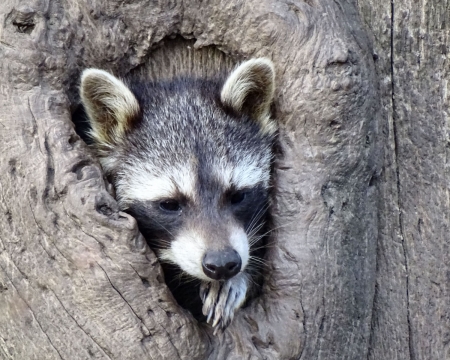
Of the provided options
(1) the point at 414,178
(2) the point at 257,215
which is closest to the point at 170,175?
(2) the point at 257,215

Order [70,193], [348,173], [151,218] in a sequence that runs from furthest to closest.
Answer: [151,218]
[348,173]
[70,193]

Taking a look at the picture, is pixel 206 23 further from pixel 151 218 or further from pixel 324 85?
pixel 151 218

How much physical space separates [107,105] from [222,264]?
1.27 metres

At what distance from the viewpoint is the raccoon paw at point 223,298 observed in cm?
409

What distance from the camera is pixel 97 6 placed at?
433cm

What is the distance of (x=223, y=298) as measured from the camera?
422cm

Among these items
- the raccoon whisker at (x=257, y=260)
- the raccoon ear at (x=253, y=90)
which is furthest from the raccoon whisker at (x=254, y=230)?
the raccoon ear at (x=253, y=90)

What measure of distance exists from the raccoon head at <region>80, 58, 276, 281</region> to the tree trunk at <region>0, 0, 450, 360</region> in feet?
0.65

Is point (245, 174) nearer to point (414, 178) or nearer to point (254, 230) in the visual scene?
point (254, 230)

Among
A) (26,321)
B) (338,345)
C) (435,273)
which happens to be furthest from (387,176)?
(26,321)

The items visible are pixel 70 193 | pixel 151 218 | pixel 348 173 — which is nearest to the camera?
pixel 70 193

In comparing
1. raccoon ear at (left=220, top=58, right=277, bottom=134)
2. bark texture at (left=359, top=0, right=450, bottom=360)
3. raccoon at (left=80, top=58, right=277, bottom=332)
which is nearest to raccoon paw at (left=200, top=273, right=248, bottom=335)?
raccoon at (left=80, top=58, right=277, bottom=332)

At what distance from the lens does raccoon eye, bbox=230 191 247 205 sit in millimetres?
4348

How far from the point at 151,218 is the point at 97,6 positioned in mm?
1342
